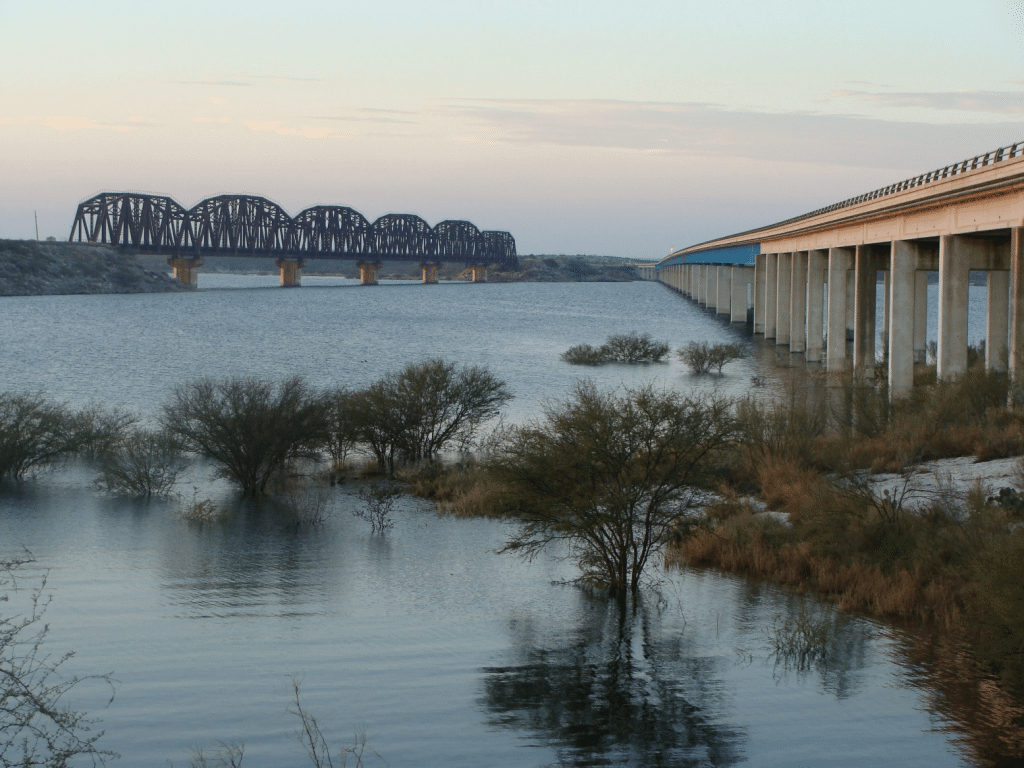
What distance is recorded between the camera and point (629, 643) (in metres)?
14.2

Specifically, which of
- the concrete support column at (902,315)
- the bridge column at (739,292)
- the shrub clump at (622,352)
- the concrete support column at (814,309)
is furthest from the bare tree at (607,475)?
the bridge column at (739,292)

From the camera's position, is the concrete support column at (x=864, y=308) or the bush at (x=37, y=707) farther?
the concrete support column at (x=864, y=308)

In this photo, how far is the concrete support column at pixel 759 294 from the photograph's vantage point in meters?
83.1

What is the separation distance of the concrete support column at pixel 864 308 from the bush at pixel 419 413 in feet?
71.5

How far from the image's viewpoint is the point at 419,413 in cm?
2697

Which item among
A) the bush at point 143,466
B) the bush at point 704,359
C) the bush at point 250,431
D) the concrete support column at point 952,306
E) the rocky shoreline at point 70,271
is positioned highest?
the rocky shoreline at point 70,271

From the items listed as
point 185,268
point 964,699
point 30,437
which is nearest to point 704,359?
point 30,437

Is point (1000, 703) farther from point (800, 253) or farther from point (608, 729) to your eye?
point (800, 253)

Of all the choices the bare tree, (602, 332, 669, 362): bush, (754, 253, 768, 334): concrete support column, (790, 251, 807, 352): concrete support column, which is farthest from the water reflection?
(754, 253, 768, 334): concrete support column

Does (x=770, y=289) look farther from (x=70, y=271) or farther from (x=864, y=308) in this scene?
(x=70, y=271)

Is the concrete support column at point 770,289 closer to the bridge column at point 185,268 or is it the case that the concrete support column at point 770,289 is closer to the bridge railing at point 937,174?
the bridge railing at point 937,174

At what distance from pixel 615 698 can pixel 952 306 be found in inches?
985

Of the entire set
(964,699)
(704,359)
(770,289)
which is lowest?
(964,699)

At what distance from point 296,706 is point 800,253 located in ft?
192
